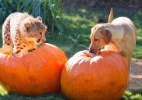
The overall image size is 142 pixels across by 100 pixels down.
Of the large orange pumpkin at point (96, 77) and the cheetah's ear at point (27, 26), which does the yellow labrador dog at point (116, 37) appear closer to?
the large orange pumpkin at point (96, 77)

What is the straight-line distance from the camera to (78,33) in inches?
383

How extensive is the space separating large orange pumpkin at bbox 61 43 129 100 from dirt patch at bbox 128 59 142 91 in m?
0.96

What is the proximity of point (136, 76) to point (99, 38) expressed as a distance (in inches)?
57.7

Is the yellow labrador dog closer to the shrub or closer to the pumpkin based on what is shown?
the pumpkin

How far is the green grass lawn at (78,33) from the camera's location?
5215 mm

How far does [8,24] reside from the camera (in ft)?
18.9

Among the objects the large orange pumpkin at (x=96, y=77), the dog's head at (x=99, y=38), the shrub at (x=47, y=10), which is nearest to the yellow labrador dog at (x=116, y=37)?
the dog's head at (x=99, y=38)

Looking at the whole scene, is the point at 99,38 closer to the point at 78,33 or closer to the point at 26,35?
the point at 26,35

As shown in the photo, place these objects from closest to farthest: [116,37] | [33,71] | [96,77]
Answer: [96,77]
[33,71]
[116,37]

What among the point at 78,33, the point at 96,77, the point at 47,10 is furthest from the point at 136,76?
the point at 47,10

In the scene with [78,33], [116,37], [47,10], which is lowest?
[78,33]

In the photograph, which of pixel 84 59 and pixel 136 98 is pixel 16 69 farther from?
pixel 136 98

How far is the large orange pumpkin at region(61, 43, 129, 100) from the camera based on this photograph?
4.73 meters

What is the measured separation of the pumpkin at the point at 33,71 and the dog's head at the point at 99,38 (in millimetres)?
474
